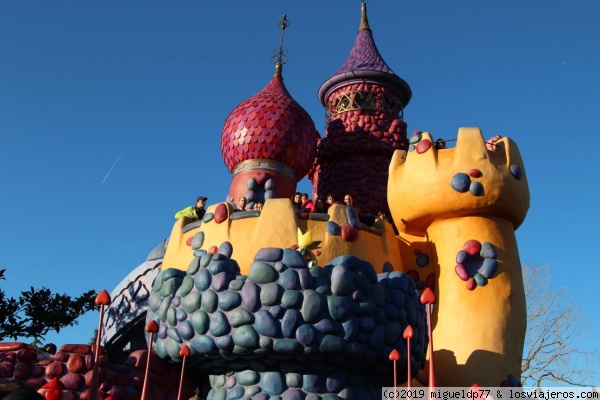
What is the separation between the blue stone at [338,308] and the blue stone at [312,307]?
0.09 m

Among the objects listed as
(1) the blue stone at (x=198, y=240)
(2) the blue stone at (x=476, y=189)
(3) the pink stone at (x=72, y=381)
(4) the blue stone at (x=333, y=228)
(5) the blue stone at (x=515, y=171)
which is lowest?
(3) the pink stone at (x=72, y=381)

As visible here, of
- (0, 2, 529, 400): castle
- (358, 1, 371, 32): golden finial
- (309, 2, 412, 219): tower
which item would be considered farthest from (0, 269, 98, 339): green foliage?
(358, 1, 371, 32): golden finial

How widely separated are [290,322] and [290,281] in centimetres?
45

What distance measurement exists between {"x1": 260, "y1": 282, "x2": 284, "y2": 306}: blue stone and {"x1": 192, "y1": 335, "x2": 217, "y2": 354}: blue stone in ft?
2.52

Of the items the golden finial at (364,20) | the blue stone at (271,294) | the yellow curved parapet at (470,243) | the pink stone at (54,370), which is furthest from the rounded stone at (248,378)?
the golden finial at (364,20)

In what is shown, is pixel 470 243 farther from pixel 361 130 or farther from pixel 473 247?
pixel 361 130

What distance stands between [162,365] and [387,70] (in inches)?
310

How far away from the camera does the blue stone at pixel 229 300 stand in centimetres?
730

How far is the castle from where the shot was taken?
23.8 feet

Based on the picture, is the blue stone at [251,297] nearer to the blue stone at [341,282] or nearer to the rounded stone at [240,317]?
the rounded stone at [240,317]

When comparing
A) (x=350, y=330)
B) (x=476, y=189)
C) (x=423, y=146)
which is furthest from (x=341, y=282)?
(x=423, y=146)

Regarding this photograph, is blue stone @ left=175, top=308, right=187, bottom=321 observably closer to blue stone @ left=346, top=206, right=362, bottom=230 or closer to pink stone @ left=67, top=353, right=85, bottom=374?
pink stone @ left=67, top=353, right=85, bottom=374

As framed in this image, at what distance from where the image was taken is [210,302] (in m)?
7.45

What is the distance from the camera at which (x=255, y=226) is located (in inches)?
329
